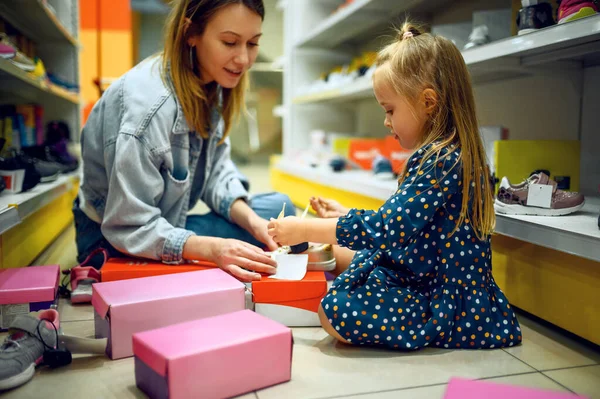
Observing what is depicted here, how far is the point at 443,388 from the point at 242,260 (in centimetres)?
50

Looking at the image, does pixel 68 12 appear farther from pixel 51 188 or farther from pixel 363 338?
pixel 363 338

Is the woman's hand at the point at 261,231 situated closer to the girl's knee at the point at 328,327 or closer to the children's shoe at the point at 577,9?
the girl's knee at the point at 328,327

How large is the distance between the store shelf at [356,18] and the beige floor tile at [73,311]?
5.54 feet

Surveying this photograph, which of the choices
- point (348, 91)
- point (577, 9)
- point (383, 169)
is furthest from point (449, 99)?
point (348, 91)

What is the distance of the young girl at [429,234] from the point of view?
1.01 m

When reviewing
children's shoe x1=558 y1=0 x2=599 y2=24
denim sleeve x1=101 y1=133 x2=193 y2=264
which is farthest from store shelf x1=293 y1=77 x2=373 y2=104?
denim sleeve x1=101 y1=133 x2=193 y2=264

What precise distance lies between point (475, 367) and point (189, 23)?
1021 millimetres

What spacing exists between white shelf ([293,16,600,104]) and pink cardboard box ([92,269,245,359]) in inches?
33.5

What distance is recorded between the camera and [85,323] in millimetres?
1191

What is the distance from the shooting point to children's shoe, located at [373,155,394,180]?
221 centimetres

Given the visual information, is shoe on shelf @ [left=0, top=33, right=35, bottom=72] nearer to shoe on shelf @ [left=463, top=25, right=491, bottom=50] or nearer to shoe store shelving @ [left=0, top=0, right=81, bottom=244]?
shoe store shelving @ [left=0, top=0, right=81, bottom=244]

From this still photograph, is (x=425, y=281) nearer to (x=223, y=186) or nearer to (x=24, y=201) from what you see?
(x=223, y=186)

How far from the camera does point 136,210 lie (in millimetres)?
1228

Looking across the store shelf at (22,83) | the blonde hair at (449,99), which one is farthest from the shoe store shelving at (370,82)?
the store shelf at (22,83)
